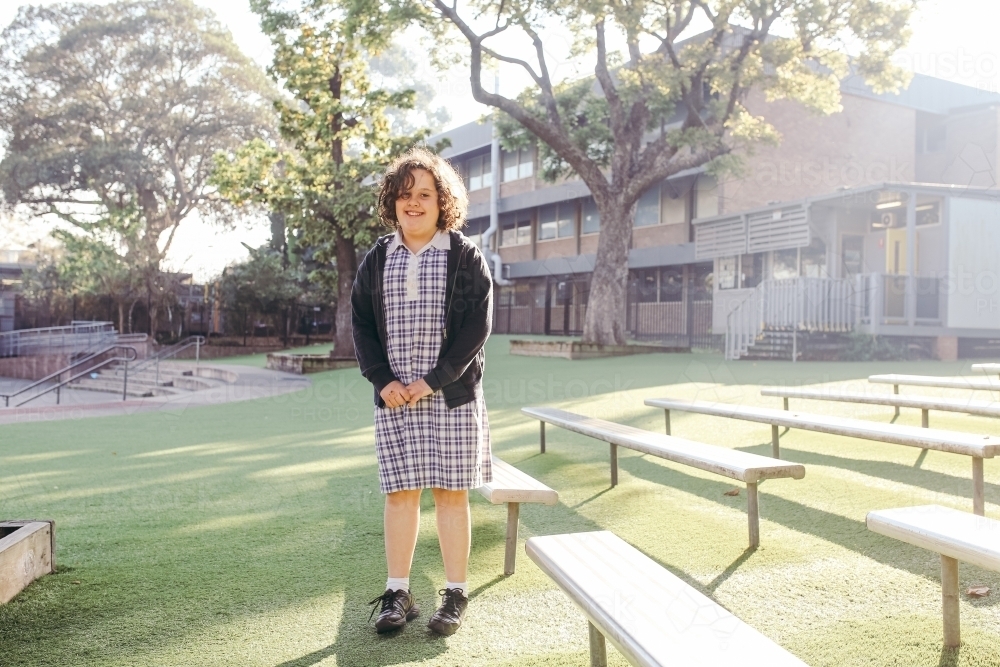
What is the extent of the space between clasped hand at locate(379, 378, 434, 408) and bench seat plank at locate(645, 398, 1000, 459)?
8.76 ft

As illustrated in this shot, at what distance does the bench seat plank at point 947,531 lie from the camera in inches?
95.9

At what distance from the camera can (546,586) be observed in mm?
3508

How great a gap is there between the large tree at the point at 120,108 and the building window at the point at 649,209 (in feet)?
54.7

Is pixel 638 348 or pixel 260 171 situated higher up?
pixel 260 171

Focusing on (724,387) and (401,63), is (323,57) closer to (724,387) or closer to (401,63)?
(724,387)

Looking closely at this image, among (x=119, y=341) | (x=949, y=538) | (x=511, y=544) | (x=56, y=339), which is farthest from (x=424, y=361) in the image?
(x=56, y=339)

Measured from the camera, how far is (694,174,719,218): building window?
76.3ft

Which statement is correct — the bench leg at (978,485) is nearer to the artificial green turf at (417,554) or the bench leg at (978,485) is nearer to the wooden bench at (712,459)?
the artificial green turf at (417,554)

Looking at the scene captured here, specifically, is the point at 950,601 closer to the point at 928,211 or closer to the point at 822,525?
the point at 822,525

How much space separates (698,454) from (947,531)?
5.25 feet

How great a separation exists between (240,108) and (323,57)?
48.9 ft

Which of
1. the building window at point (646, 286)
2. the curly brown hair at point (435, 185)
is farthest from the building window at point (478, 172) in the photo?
the curly brown hair at point (435, 185)

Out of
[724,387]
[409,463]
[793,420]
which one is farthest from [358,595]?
A: [724,387]

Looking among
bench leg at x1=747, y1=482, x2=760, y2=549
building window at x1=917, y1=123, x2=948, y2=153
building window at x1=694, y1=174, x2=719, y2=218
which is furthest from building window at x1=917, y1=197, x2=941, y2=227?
bench leg at x1=747, y1=482, x2=760, y2=549
